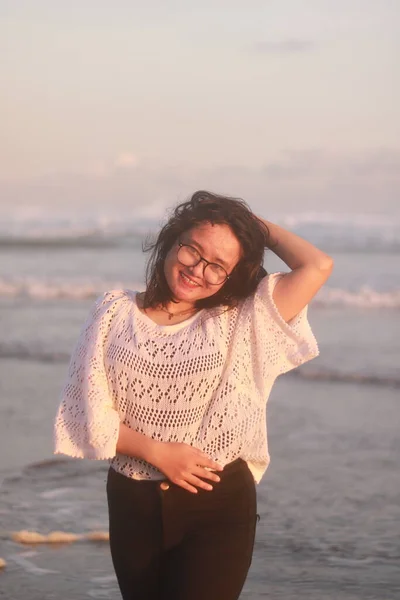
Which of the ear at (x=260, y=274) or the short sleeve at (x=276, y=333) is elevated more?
the ear at (x=260, y=274)

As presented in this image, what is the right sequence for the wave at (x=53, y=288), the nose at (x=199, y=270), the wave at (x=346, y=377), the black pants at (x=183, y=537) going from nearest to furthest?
the black pants at (x=183, y=537), the nose at (x=199, y=270), the wave at (x=346, y=377), the wave at (x=53, y=288)

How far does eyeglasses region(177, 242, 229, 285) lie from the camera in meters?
3.44

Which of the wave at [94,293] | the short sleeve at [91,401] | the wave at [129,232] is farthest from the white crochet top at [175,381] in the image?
the wave at [129,232]

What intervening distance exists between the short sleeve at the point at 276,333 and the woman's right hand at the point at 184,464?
37 centimetres

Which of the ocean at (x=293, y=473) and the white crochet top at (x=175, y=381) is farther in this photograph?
the ocean at (x=293, y=473)

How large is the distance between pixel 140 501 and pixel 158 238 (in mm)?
837

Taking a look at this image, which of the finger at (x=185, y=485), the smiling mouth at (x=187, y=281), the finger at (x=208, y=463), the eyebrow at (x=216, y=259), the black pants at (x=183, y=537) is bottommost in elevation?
the black pants at (x=183, y=537)

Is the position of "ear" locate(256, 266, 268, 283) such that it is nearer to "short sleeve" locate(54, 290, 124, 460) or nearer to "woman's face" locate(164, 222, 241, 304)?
"woman's face" locate(164, 222, 241, 304)

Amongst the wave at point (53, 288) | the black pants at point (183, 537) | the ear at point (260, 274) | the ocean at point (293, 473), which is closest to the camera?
the black pants at point (183, 537)

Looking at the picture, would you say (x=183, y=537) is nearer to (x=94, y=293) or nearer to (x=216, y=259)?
(x=216, y=259)

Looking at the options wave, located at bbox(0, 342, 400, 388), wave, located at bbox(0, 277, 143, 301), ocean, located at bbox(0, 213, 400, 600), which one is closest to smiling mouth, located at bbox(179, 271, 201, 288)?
ocean, located at bbox(0, 213, 400, 600)

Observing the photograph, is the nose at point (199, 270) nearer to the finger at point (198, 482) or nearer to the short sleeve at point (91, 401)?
the short sleeve at point (91, 401)

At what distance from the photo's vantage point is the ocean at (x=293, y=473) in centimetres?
490

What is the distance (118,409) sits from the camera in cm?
350
